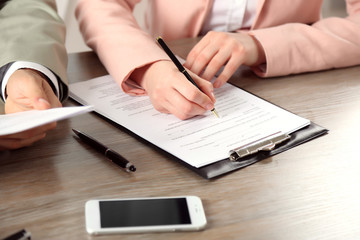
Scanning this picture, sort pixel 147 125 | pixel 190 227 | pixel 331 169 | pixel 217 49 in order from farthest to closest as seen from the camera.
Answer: pixel 217 49
pixel 147 125
pixel 331 169
pixel 190 227

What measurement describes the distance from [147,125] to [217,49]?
281mm

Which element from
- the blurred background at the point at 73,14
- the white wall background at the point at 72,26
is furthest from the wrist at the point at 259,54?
the white wall background at the point at 72,26

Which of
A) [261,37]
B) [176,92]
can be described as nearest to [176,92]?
[176,92]

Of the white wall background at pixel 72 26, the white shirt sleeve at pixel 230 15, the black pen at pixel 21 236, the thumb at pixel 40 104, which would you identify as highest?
the thumb at pixel 40 104

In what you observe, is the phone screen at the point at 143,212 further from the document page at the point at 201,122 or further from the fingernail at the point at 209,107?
the fingernail at the point at 209,107

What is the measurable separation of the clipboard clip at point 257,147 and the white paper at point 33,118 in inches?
9.3

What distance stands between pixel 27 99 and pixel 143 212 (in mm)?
319

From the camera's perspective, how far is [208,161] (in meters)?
0.71

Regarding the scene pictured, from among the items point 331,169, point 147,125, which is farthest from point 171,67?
point 331,169

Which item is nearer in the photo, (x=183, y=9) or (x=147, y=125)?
(x=147, y=125)

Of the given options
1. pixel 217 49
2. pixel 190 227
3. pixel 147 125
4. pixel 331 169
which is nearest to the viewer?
pixel 190 227

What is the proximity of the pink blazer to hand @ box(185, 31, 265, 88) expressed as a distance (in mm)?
50

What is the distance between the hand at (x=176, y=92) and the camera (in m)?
0.83

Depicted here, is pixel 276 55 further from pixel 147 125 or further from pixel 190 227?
pixel 190 227
